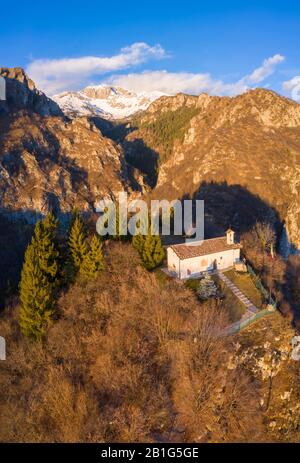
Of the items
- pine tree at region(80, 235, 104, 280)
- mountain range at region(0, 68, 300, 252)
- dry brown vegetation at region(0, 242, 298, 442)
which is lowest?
dry brown vegetation at region(0, 242, 298, 442)

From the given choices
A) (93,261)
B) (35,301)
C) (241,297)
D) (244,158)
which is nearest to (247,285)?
(241,297)

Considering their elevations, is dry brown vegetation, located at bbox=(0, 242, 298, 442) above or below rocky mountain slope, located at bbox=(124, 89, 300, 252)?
below

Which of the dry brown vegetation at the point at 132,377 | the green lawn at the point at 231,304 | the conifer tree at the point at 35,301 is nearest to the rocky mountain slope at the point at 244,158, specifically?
the green lawn at the point at 231,304

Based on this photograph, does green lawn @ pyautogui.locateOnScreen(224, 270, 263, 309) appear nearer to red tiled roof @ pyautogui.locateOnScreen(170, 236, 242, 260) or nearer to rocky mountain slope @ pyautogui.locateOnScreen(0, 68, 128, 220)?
red tiled roof @ pyautogui.locateOnScreen(170, 236, 242, 260)

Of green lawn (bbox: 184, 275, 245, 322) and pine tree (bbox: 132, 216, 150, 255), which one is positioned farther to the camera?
pine tree (bbox: 132, 216, 150, 255)

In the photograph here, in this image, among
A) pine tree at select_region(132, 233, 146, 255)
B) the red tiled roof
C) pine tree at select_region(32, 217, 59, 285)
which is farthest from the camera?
pine tree at select_region(132, 233, 146, 255)

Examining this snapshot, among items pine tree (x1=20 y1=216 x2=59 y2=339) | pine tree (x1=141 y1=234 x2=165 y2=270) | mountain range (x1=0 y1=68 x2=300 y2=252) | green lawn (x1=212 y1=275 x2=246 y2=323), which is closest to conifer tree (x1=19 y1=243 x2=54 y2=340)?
pine tree (x1=20 y1=216 x2=59 y2=339)

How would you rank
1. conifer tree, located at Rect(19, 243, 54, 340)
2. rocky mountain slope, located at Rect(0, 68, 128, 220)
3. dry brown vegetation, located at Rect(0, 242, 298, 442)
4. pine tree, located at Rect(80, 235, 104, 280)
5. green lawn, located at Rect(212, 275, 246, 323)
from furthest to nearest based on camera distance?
rocky mountain slope, located at Rect(0, 68, 128, 220)
pine tree, located at Rect(80, 235, 104, 280)
conifer tree, located at Rect(19, 243, 54, 340)
green lawn, located at Rect(212, 275, 246, 323)
dry brown vegetation, located at Rect(0, 242, 298, 442)
